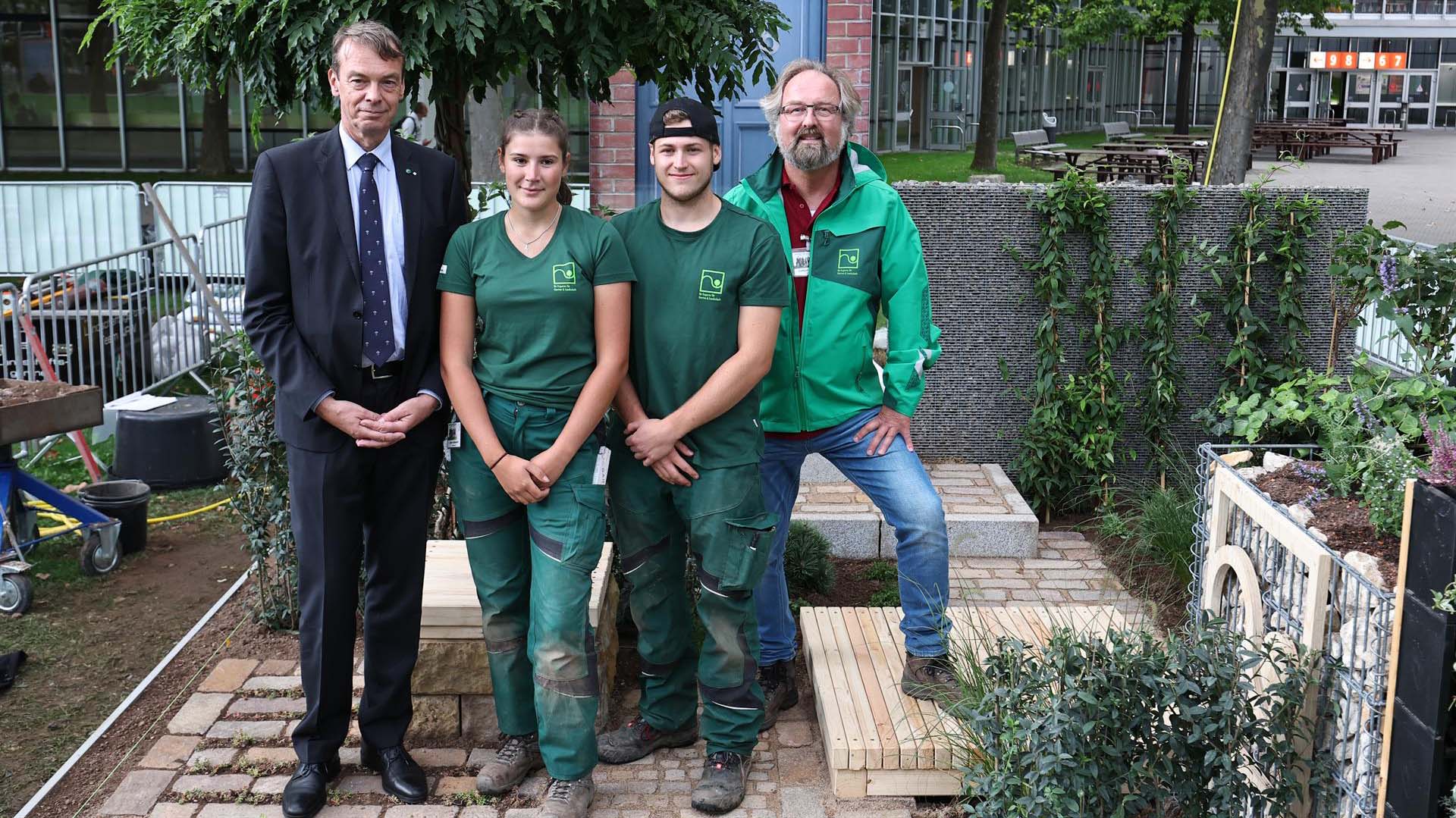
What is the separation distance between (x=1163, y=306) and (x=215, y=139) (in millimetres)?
19882

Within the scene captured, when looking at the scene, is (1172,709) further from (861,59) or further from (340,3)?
(861,59)

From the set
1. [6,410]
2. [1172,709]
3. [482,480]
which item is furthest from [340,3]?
[1172,709]

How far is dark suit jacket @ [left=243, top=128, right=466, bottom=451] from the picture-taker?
3826 mm

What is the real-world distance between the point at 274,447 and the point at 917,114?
93.3ft

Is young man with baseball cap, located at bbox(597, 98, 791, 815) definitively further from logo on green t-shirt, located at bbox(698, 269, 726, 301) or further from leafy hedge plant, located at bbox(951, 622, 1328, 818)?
leafy hedge plant, located at bbox(951, 622, 1328, 818)

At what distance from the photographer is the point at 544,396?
386 cm

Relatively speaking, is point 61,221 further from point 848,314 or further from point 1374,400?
point 1374,400

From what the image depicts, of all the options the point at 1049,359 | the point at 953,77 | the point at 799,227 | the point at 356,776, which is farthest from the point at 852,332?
the point at 953,77

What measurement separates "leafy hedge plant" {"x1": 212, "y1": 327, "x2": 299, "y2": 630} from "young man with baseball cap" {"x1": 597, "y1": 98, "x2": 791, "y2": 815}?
195cm

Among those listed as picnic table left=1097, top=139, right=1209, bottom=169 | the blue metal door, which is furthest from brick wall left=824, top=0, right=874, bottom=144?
picnic table left=1097, top=139, right=1209, bottom=169

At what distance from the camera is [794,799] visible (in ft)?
13.6

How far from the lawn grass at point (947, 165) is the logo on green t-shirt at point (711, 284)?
56.2 feet

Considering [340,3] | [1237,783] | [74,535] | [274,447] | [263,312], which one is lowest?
[74,535]

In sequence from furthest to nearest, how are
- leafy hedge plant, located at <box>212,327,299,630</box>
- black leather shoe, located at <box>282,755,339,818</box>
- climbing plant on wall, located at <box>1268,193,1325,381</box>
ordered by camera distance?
climbing plant on wall, located at <box>1268,193,1325,381</box> < leafy hedge plant, located at <box>212,327,299,630</box> < black leather shoe, located at <box>282,755,339,818</box>
